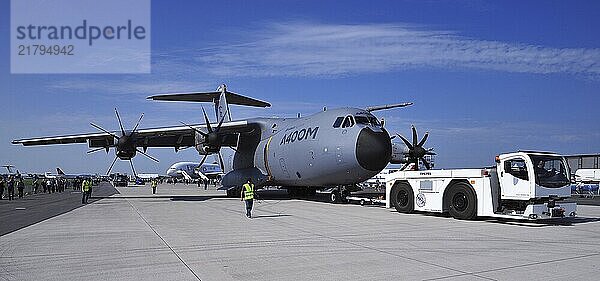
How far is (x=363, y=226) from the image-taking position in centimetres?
1423

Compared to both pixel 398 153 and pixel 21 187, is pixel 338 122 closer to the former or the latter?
pixel 398 153

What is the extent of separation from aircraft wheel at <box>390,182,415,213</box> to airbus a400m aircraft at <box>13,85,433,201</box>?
1.73 m

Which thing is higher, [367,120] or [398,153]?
[367,120]

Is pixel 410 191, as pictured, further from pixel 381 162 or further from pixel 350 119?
pixel 350 119

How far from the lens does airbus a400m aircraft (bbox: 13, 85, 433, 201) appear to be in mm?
20938

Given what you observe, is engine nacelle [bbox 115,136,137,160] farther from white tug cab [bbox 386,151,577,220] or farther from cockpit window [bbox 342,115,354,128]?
white tug cab [bbox 386,151,577,220]

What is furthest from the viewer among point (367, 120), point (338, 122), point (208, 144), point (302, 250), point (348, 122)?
point (208, 144)

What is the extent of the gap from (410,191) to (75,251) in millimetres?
11974

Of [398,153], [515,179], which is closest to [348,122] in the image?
[398,153]

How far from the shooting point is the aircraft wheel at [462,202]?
51.8 ft

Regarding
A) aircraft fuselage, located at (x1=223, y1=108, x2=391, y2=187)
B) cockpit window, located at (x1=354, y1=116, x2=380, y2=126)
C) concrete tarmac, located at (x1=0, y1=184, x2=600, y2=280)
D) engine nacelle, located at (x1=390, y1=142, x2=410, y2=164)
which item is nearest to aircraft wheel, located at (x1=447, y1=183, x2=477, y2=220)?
concrete tarmac, located at (x1=0, y1=184, x2=600, y2=280)

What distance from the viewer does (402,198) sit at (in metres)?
18.9

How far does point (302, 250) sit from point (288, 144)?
50.1 feet

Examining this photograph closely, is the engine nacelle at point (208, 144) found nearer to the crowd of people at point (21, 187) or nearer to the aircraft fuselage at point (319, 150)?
the aircraft fuselage at point (319, 150)
